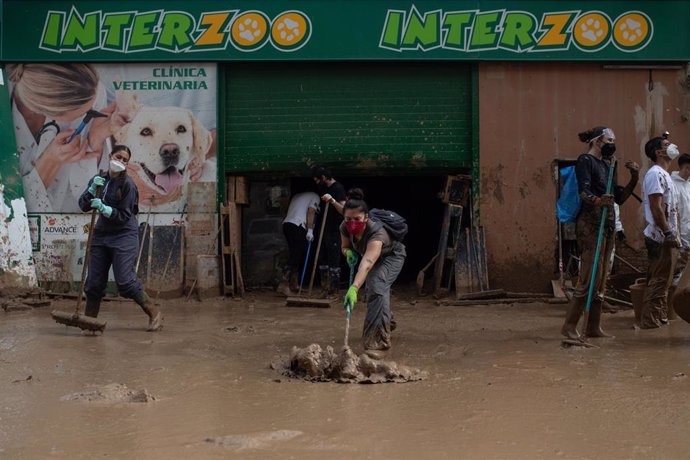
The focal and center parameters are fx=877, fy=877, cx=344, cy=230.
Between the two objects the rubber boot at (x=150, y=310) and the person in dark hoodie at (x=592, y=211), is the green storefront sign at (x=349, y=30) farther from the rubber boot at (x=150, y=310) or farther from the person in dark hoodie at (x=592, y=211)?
the rubber boot at (x=150, y=310)

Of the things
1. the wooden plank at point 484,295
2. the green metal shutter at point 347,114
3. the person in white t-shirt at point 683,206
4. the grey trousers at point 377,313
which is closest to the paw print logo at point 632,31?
the green metal shutter at point 347,114

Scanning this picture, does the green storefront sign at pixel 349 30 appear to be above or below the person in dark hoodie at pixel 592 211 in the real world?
above

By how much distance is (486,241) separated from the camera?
1152cm

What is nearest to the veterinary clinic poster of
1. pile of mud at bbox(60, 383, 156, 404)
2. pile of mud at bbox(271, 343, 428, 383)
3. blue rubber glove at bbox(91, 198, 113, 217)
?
blue rubber glove at bbox(91, 198, 113, 217)

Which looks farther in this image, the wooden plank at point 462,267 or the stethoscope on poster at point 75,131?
the stethoscope on poster at point 75,131

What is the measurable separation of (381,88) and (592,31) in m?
2.84

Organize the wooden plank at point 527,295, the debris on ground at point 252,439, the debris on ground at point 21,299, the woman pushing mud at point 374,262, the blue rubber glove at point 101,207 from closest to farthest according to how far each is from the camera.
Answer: the debris on ground at point 252,439, the woman pushing mud at point 374,262, the blue rubber glove at point 101,207, the debris on ground at point 21,299, the wooden plank at point 527,295

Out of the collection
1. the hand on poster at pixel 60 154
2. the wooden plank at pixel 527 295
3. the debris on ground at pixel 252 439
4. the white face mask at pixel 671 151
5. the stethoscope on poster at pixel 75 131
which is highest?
the stethoscope on poster at pixel 75 131

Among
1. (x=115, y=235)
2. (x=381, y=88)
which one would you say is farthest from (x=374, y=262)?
(x=381, y=88)

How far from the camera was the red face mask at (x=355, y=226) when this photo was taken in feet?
23.1

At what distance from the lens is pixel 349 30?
1139 centimetres

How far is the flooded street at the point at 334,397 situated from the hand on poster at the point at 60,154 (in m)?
3.08

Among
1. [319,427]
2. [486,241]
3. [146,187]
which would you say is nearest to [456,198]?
[486,241]

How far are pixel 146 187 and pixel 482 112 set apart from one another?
4.54 m
